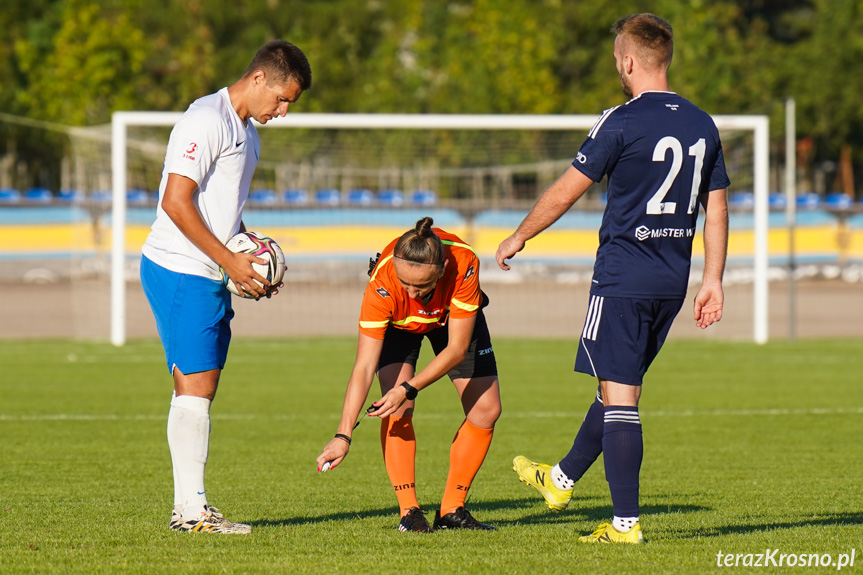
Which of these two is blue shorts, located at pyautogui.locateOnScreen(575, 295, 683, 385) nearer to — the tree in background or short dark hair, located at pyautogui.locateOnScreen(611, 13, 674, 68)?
short dark hair, located at pyautogui.locateOnScreen(611, 13, 674, 68)

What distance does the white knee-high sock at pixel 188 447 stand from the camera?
5.41m

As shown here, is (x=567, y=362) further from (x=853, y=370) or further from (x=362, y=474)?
(x=362, y=474)

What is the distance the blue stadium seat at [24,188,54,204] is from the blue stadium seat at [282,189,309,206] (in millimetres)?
10135

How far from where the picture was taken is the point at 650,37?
5.02 meters

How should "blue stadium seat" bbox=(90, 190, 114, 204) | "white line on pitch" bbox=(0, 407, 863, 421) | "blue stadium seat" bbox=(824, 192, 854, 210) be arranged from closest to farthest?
"white line on pitch" bbox=(0, 407, 863, 421) < "blue stadium seat" bbox=(90, 190, 114, 204) < "blue stadium seat" bbox=(824, 192, 854, 210)

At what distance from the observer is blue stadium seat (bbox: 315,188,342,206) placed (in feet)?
82.0

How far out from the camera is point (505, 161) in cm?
2647

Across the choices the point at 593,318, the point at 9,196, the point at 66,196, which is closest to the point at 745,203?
the point at 593,318

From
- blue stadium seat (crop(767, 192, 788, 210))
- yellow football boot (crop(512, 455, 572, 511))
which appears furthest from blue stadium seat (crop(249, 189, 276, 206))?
yellow football boot (crop(512, 455, 572, 511))

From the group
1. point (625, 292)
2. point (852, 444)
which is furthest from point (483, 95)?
point (625, 292)

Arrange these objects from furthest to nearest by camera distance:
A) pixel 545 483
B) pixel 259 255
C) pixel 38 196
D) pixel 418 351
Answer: pixel 38 196, pixel 545 483, pixel 418 351, pixel 259 255

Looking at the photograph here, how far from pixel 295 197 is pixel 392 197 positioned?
3.11m

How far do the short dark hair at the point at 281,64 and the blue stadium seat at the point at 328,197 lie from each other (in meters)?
19.4

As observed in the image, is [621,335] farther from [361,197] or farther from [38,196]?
[38,196]
